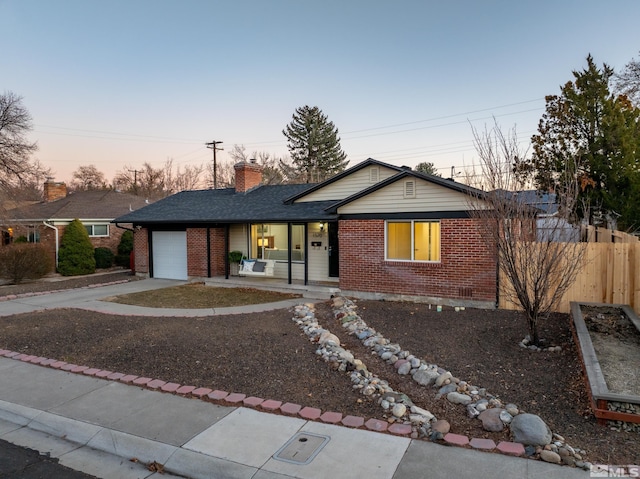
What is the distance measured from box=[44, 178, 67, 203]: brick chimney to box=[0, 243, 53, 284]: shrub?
1059 cm

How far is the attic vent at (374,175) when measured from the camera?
13047 millimetres

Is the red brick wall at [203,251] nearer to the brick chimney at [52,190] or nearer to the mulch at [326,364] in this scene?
the mulch at [326,364]

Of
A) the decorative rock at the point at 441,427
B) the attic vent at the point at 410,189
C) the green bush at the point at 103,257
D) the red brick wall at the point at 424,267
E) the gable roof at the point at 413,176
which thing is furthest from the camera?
the green bush at the point at 103,257

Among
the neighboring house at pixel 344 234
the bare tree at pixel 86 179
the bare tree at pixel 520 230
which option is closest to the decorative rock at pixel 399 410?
the bare tree at pixel 520 230

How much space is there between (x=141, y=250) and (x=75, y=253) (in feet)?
13.2

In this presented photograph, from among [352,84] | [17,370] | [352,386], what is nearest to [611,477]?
[352,386]

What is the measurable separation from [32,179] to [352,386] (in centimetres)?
2227

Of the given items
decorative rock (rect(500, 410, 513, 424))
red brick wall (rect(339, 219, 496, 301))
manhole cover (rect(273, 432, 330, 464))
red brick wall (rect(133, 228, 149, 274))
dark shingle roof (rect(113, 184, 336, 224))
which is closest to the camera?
manhole cover (rect(273, 432, 330, 464))

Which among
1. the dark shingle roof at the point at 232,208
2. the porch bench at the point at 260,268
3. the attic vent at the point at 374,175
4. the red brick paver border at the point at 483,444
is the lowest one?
the red brick paver border at the point at 483,444

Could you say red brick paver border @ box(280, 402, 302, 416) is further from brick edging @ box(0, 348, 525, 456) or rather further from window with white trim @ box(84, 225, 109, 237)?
window with white trim @ box(84, 225, 109, 237)

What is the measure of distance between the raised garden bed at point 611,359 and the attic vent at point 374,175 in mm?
6841

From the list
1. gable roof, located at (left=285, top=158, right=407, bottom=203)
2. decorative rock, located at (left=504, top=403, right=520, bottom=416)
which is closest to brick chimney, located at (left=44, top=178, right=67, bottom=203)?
gable roof, located at (left=285, top=158, right=407, bottom=203)

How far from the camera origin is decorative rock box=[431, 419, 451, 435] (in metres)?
3.90

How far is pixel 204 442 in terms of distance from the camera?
3773 millimetres
